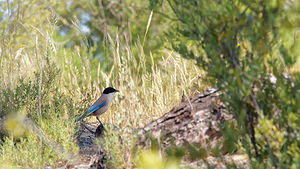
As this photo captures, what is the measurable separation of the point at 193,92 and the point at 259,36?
2499 millimetres

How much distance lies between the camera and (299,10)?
7.43 feet

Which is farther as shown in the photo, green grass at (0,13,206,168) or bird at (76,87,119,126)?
bird at (76,87,119,126)

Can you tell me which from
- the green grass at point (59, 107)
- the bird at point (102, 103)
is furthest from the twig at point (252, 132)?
the bird at point (102, 103)

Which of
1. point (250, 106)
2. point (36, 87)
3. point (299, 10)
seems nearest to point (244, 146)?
point (250, 106)

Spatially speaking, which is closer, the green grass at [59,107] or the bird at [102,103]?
the green grass at [59,107]

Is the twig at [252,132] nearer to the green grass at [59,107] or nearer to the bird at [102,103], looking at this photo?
the green grass at [59,107]

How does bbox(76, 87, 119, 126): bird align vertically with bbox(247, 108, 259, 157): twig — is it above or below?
above

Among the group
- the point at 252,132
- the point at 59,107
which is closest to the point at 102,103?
the point at 59,107

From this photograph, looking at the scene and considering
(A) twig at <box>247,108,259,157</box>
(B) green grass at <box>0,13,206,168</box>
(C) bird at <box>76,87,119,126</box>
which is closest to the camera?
(A) twig at <box>247,108,259,157</box>

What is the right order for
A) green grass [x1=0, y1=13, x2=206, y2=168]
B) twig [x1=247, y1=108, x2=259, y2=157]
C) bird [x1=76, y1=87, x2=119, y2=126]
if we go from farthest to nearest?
bird [x1=76, y1=87, x2=119, y2=126] → green grass [x1=0, y1=13, x2=206, y2=168] → twig [x1=247, y1=108, x2=259, y2=157]

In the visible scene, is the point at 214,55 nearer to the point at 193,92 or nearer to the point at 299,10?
the point at 299,10

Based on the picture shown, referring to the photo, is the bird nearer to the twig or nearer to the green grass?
the green grass

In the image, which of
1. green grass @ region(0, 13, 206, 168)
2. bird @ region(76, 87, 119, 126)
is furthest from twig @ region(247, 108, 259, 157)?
bird @ region(76, 87, 119, 126)

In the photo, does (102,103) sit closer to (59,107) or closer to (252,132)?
(59,107)
